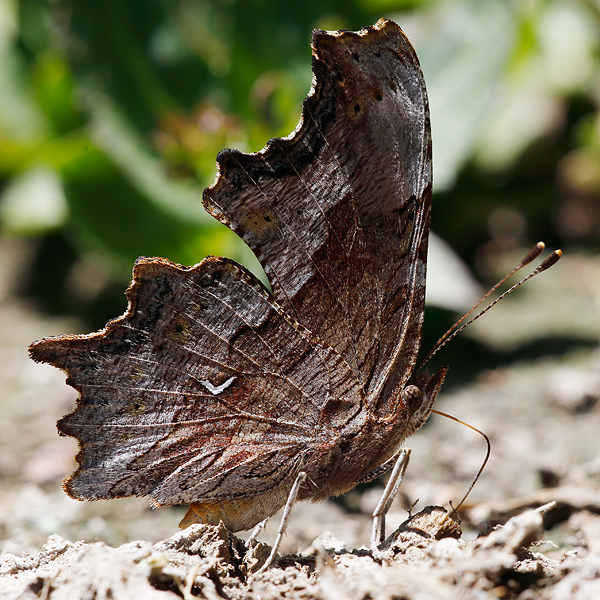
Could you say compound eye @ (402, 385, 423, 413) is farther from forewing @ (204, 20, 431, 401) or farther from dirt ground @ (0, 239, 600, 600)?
dirt ground @ (0, 239, 600, 600)

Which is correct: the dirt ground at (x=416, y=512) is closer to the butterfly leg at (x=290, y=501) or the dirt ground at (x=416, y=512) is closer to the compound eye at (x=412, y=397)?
the butterfly leg at (x=290, y=501)

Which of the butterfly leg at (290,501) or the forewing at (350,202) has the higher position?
the forewing at (350,202)

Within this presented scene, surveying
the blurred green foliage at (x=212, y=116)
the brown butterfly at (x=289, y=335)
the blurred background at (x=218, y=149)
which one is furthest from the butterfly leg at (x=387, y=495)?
the blurred green foliage at (x=212, y=116)

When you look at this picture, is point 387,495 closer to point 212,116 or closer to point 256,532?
point 256,532

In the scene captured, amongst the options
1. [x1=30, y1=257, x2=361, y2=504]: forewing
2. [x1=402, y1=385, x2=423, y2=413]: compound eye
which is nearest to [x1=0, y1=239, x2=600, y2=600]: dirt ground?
[x1=30, y1=257, x2=361, y2=504]: forewing

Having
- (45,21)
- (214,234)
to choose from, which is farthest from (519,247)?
(45,21)

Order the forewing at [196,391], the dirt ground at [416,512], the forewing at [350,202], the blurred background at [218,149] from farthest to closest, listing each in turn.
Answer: the blurred background at [218,149], the forewing at [196,391], the forewing at [350,202], the dirt ground at [416,512]

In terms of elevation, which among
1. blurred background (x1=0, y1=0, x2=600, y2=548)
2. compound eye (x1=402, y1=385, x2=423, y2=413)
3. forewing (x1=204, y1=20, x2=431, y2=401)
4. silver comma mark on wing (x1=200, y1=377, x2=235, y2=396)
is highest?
blurred background (x1=0, y1=0, x2=600, y2=548)

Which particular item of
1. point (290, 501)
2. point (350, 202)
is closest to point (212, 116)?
point (350, 202)
